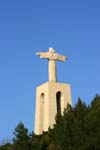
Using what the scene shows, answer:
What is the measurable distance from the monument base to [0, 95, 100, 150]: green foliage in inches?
157

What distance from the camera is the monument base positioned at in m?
46.6

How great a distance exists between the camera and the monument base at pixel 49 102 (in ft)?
153

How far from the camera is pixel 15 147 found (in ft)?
138

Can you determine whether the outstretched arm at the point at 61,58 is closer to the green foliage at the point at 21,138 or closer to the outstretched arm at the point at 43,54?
the outstretched arm at the point at 43,54

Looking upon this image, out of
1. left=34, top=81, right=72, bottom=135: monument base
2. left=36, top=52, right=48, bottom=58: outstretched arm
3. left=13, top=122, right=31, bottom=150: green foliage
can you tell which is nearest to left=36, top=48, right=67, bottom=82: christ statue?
left=36, top=52, right=48, bottom=58: outstretched arm

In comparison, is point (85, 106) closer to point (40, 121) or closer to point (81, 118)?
point (81, 118)

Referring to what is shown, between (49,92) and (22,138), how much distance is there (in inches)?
264

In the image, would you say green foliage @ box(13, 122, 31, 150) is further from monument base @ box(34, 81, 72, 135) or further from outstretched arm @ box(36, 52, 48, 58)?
outstretched arm @ box(36, 52, 48, 58)

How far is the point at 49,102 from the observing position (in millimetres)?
46844

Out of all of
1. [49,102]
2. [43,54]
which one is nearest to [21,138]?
[49,102]

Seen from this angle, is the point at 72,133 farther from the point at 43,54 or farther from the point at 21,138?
the point at 43,54

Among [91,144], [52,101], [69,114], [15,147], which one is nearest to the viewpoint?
[91,144]

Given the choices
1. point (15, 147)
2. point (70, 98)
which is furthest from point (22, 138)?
point (70, 98)

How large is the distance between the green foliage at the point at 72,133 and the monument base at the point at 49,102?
3985 mm
